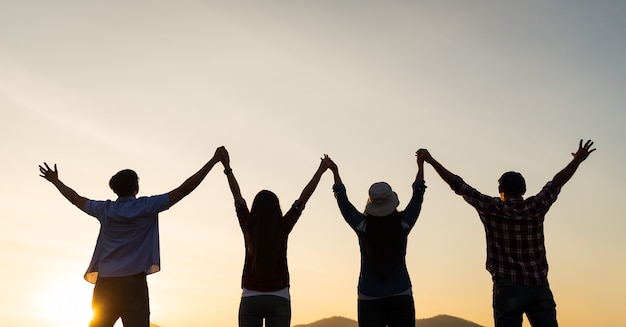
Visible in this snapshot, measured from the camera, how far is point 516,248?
8.02m

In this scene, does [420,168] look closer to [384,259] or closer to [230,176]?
[384,259]

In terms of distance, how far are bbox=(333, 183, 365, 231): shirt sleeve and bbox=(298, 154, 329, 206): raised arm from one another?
1.06 ft

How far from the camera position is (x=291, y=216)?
26.3 feet

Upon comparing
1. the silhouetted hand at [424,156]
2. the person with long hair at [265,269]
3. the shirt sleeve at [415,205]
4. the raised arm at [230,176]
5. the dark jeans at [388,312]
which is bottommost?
the dark jeans at [388,312]

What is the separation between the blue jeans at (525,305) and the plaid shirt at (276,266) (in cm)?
298

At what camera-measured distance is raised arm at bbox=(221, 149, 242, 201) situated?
27.9 feet

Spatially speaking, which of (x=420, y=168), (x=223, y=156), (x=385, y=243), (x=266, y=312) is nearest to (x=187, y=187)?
(x=223, y=156)

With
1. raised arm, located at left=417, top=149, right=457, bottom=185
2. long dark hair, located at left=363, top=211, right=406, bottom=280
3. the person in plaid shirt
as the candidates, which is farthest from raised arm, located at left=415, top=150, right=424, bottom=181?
long dark hair, located at left=363, top=211, right=406, bottom=280

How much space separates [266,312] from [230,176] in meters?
2.32

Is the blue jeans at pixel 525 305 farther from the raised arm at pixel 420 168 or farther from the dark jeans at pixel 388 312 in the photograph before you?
the raised arm at pixel 420 168

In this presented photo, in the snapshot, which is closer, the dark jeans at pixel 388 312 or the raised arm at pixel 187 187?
the dark jeans at pixel 388 312

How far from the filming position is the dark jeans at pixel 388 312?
7.50 meters

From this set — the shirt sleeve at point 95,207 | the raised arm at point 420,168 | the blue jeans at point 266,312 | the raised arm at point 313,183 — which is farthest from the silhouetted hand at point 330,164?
the shirt sleeve at point 95,207

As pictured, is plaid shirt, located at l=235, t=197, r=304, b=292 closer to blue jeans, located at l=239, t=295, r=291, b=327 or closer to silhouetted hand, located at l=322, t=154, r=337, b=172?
blue jeans, located at l=239, t=295, r=291, b=327
